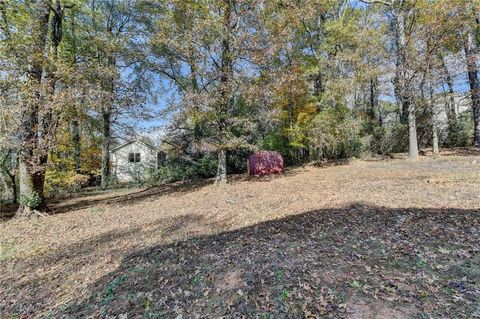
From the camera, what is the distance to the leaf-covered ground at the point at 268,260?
10.9 feet

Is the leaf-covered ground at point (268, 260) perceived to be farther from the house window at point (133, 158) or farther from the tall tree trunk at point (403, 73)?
the house window at point (133, 158)

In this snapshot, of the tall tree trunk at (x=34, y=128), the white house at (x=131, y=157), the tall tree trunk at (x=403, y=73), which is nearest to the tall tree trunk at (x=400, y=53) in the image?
the tall tree trunk at (x=403, y=73)

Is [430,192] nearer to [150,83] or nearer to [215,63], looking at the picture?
[215,63]

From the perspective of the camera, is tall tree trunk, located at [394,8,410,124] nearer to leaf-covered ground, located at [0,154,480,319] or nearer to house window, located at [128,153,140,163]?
leaf-covered ground, located at [0,154,480,319]

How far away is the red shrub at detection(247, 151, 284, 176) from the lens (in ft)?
48.4

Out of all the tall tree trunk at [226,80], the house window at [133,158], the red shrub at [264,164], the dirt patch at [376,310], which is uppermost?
the tall tree trunk at [226,80]

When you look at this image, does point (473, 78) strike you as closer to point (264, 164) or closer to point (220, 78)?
point (264, 164)

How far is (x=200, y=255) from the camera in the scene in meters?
4.91

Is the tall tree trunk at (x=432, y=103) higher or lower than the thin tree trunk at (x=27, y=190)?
higher

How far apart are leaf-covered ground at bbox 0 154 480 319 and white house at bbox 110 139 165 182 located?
55.4 ft

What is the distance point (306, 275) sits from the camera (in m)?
3.84

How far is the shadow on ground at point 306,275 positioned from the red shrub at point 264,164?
8.97m

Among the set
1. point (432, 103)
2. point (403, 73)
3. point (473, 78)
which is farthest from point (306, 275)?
point (473, 78)

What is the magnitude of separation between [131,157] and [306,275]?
79.2 feet
